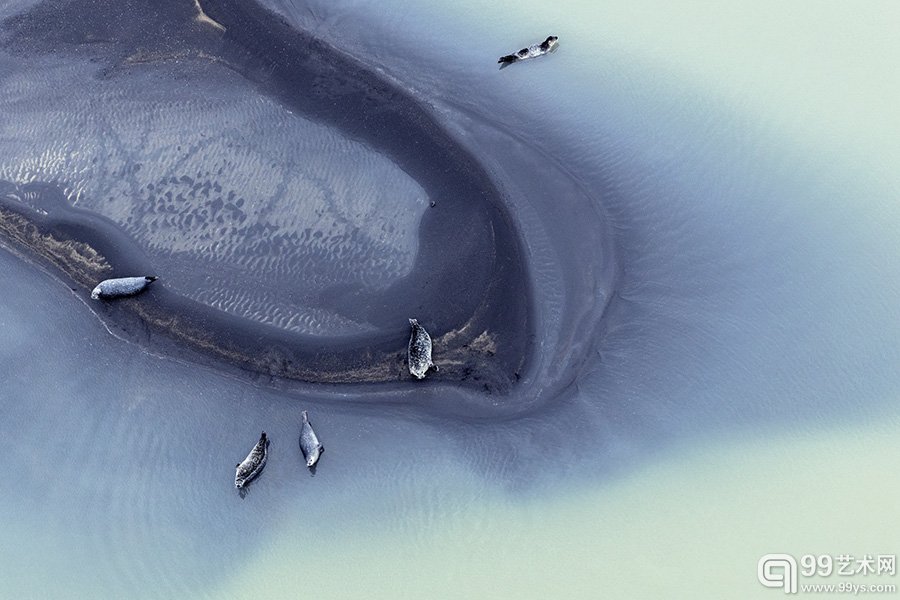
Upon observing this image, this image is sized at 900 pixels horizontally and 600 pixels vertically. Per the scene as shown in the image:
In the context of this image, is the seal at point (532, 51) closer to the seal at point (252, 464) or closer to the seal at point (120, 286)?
the seal at point (120, 286)

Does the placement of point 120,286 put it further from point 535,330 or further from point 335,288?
point 535,330

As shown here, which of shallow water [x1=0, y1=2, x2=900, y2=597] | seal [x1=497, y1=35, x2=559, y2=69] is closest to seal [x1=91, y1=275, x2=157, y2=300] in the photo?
shallow water [x1=0, y1=2, x2=900, y2=597]

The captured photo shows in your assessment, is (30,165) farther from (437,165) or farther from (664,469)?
(664,469)

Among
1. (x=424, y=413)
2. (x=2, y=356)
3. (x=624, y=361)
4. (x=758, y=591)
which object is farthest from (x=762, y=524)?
(x=2, y=356)

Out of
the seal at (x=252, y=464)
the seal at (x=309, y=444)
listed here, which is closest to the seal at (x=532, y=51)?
the seal at (x=309, y=444)

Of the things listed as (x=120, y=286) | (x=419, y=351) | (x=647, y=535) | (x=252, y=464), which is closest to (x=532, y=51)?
(x=419, y=351)

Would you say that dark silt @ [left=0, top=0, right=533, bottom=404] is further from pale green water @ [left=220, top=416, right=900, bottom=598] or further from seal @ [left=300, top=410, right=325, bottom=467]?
pale green water @ [left=220, top=416, right=900, bottom=598]
